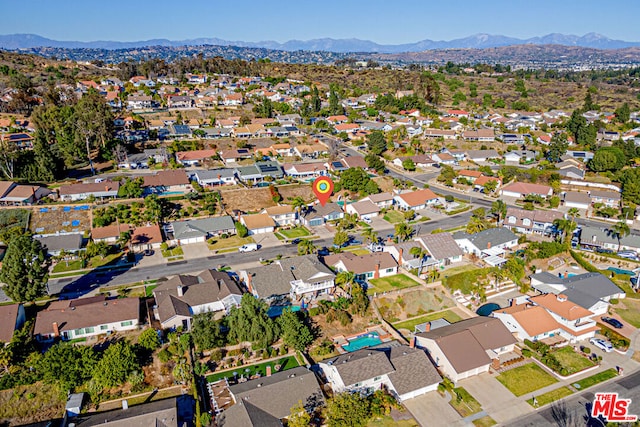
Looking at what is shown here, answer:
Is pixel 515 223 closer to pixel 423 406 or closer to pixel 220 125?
pixel 423 406

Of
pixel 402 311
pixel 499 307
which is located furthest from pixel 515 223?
pixel 402 311

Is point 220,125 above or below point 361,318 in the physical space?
above

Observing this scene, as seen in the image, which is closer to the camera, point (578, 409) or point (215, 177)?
point (578, 409)

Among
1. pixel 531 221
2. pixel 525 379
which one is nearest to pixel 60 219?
pixel 525 379

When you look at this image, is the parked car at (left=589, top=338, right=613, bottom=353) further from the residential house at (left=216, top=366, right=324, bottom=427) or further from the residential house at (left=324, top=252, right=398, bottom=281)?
the residential house at (left=216, top=366, right=324, bottom=427)

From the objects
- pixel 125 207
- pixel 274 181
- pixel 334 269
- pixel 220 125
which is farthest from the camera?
pixel 220 125

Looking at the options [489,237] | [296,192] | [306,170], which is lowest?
[489,237]

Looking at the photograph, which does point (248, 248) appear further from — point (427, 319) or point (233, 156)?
point (233, 156)
